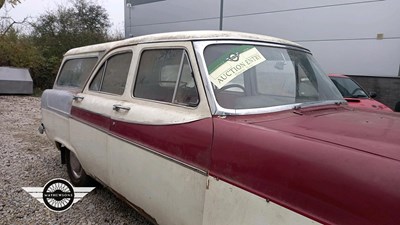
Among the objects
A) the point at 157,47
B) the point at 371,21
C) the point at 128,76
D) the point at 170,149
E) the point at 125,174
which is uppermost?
the point at 371,21

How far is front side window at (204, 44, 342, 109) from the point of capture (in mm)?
2109

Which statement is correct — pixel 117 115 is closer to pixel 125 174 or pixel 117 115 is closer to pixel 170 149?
pixel 125 174

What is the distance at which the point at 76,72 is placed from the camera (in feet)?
13.5

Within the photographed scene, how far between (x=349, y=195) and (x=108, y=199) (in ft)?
9.92

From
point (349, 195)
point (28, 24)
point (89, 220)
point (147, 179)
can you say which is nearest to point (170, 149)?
point (147, 179)

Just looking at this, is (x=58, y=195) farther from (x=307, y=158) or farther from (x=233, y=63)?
(x=307, y=158)

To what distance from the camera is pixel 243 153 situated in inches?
63.8

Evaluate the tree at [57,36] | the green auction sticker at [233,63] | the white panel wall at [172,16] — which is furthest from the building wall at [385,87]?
the tree at [57,36]

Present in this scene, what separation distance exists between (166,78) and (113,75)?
88cm

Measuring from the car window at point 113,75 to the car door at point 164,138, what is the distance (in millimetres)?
229

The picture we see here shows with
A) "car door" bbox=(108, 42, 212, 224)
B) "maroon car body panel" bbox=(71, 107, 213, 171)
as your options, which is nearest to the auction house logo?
"car door" bbox=(108, 42, 212, 224)

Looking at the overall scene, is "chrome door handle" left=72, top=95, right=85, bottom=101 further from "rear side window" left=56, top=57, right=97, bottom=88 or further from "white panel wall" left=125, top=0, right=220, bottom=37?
"white panel wall" left=125, top=0, right=220, bottom=37

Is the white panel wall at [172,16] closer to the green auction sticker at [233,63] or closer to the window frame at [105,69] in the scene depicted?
the window frame at [105,69]

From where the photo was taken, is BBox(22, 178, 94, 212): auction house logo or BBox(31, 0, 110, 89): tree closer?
BBox(22, 178, 94, 212): auction house logo
